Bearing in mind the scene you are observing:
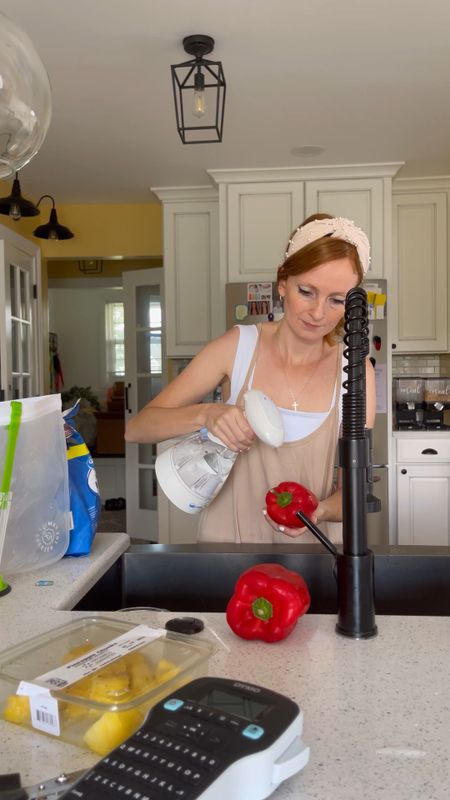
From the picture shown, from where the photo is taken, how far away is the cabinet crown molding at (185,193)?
4.19m

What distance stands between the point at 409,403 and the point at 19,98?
3495mm

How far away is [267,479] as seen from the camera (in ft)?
4.98

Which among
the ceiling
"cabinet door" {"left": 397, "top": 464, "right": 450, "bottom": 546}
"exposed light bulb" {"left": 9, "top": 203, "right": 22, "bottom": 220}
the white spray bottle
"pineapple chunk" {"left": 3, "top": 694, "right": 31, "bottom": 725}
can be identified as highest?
the ceiling

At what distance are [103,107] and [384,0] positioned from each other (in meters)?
1.37

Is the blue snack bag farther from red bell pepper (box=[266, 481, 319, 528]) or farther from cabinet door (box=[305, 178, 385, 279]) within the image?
cabinet door (box=[305, 178, 385, 279])

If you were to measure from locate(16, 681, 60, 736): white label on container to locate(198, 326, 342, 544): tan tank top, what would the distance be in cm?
90

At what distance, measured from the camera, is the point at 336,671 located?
2.65 feet

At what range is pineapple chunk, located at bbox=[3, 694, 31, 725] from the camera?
66cm

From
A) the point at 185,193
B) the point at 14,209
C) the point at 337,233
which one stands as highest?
the point at 185,193

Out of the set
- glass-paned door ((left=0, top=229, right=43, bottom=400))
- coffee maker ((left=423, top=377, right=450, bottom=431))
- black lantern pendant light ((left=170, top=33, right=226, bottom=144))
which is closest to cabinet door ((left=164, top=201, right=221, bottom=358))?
glass-paned door ((left=0, top=229, right=43, bottom=400))

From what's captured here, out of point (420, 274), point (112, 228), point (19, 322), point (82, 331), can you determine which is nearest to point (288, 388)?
point (420, 274)

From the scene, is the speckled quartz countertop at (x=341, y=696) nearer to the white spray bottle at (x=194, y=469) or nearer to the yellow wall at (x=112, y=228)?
the white spray bottle at (x=194, y=469)

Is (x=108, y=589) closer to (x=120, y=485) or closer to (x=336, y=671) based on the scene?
(x=336, y=671)

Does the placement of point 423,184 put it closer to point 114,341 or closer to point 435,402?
point 435,402
